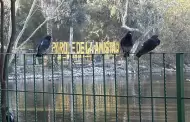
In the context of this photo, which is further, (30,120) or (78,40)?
(78,40)

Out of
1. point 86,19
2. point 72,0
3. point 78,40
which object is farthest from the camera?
point 78,40

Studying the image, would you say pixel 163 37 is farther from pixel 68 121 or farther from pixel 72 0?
pixel 68 121

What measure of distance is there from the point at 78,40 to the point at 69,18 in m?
6.61

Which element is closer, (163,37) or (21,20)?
(21,20)

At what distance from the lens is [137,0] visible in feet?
161

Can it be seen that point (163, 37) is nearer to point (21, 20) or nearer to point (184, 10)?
point (184, 10)

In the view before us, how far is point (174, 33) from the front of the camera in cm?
4753

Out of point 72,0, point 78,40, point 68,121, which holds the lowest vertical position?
point 68,121

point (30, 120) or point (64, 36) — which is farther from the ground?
point (64, 36)

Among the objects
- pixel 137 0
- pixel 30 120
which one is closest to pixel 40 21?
pixel 137 0

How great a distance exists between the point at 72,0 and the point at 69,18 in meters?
2.38

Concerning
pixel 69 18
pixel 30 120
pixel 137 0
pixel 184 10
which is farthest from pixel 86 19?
pixel 30 120

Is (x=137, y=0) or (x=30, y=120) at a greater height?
(x=137, y=0)

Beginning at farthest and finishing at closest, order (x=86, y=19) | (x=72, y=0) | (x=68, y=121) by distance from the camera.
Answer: (x=86, y=19) < (x=72, y=0) < (x=68, y=121)
